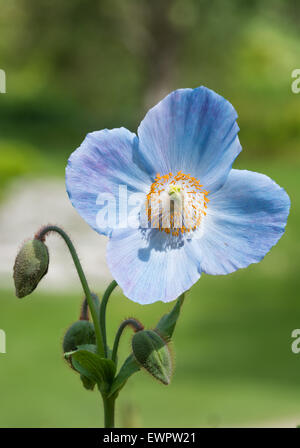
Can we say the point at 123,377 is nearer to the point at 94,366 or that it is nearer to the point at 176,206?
the point at 94,366

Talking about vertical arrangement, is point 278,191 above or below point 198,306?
below

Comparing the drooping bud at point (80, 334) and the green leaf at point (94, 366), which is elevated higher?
the drooping bud at point (80, 334)

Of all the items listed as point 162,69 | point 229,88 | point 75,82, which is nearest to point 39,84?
point 75,82

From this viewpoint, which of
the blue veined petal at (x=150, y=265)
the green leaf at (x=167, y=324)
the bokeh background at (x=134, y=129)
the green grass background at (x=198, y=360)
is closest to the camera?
the blue veined petal at (x=150, y=265)

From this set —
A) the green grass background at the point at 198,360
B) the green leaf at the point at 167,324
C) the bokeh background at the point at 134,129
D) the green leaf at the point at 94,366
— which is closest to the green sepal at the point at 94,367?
the green leaf at the point at 94,366

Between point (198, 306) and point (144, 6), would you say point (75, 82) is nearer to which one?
point (144, 6)

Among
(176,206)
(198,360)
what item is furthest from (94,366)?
(198,360)

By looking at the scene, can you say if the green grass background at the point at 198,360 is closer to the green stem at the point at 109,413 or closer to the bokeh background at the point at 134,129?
the bokeh background at the point at 134,129
